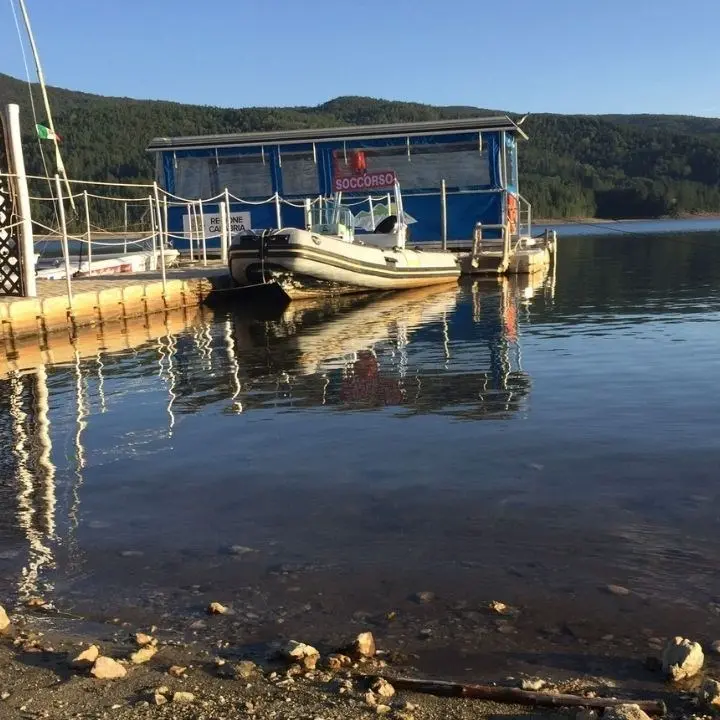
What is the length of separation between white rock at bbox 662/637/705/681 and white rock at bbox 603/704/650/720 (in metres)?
0.40

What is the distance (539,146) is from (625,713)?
7422 inches

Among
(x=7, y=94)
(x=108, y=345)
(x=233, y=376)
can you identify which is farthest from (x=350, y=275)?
(x=7, y=94)

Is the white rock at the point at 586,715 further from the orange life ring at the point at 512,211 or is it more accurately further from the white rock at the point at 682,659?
the orange life ring at the point at 512,211

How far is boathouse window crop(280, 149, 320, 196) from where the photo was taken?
93.7ft

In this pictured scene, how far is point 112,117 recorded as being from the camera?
444ft

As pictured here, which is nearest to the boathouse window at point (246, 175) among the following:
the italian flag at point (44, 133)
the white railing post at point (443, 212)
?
the white railing post at point (443, 212)

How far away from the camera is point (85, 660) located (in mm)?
2965

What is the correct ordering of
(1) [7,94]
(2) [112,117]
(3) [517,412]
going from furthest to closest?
(1) [7,94] → (2) [112,117] → (3) [517,412]

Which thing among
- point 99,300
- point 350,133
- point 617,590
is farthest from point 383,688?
point 350,133

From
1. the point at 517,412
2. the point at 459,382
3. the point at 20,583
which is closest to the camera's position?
the point at 20,583

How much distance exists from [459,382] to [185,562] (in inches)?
206

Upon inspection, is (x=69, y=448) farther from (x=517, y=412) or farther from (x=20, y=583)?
(x=517, y=412)

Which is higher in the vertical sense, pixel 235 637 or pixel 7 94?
pixel 7 94

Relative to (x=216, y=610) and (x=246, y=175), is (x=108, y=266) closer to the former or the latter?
(x=246, y=175)
